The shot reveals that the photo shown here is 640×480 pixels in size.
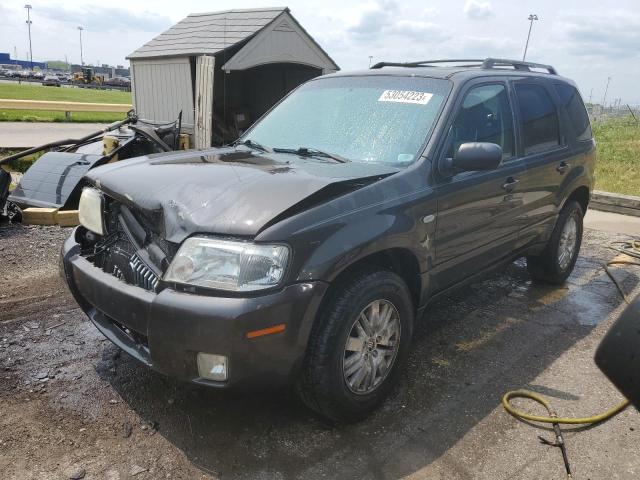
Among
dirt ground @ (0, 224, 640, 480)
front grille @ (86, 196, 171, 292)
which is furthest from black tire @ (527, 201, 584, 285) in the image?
front grille @ (86, 196, 171, 292)

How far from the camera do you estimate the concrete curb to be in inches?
327

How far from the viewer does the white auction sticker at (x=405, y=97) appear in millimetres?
3490

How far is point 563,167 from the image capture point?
15.1 feet

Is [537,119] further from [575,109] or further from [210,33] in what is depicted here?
[210,33]

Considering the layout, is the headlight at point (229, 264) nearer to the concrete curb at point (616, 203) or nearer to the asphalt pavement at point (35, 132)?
the concrete curb at point (616, 203)

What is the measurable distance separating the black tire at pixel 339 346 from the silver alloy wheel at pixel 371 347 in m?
0.03

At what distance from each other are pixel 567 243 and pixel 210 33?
8.82 meters

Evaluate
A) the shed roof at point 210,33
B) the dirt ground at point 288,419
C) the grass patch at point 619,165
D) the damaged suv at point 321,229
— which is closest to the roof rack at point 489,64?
the damaged suv at point 321,229

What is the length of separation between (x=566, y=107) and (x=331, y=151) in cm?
263

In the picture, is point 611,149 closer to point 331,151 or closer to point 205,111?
point 205,111

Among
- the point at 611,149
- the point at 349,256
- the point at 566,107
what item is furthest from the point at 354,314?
the point at 611,149

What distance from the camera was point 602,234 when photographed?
728 cm

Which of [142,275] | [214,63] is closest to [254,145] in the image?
[142,275]

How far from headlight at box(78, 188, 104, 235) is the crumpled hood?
88 millimetres
